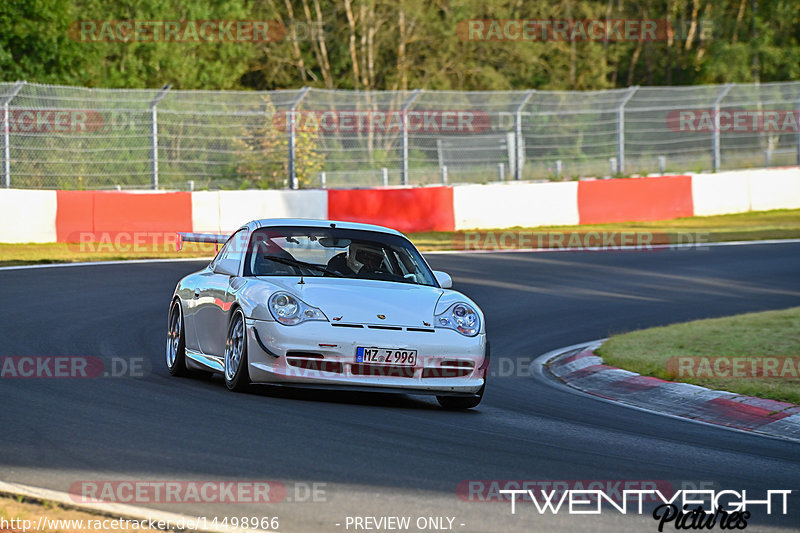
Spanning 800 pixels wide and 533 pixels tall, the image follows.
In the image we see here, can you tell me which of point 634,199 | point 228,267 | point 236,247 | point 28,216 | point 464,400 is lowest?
point 464,400

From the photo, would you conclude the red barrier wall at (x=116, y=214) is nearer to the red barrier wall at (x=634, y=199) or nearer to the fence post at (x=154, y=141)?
the fence post at (x=154, y=141)

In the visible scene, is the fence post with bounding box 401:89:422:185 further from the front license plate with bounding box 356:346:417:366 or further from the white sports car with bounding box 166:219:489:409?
the front license plate with bounding box 356:346:417:366

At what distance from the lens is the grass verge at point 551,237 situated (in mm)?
19922

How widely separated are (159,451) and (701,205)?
23575mm

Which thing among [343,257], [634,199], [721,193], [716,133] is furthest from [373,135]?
[343,257]

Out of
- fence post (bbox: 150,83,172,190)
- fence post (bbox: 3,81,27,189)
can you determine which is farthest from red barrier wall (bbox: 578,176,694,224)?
fence post (bbox: 3,81,27,189)

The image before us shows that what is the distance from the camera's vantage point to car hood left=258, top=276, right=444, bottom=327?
8.06 m

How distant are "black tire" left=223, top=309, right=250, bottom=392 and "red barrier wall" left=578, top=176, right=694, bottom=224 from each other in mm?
18420

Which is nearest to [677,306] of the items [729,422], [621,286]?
[621,286]

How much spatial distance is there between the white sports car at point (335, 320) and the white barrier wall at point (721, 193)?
2007cm

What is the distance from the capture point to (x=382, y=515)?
5219 mm

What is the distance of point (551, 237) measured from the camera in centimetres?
2380

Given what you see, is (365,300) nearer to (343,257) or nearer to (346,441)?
(343,257)

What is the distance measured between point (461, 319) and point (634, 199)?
19.3 meters
